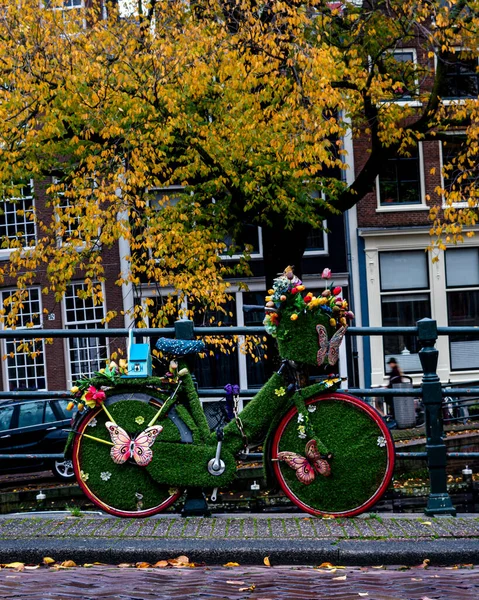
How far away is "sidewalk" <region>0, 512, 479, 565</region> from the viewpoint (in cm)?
495

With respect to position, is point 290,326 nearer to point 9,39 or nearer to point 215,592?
point 215,592

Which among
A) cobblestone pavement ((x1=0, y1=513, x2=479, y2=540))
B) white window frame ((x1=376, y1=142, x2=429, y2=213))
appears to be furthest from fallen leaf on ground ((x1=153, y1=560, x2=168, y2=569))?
white window frame ((x1=376, y1=142, x2=429, y2=213))

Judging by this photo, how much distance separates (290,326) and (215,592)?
5.72 ft

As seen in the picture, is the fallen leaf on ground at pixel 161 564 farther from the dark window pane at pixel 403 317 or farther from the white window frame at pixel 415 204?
the white window frame at pixel 415 204

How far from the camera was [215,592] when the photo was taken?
4355 mm

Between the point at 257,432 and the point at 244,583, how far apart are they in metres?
1.29

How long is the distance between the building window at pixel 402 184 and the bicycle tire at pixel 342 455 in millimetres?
22039

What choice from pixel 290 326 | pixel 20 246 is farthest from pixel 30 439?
pixel 290 326

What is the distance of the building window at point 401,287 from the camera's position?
27266 mm

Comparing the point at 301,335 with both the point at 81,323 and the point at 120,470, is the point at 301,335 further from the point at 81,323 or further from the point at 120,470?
the point at 81,323

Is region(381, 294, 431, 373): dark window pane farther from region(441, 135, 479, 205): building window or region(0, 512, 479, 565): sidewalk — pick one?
region(0, 512, 479, 565): sidewalk

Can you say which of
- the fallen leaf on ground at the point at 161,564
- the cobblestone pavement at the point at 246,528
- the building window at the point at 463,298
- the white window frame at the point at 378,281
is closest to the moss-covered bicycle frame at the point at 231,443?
the cobblestone pavement at the point at 246,528

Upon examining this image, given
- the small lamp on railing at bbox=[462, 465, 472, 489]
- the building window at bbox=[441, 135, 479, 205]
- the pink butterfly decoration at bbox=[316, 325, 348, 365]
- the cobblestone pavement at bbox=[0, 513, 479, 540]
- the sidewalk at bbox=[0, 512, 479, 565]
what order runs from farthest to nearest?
1. the building window at bbox=[441, 135, 479, 205]
2. the small lamp on railing at bbox=[462, 465, 472, 489]
3. the pink butterfly decoration at bbox=[316, 325, 348, 365]
4. the cobblestone pavement at bbox=[0, 513, 479, 540]
5. the sidewalk at bbox=[0, 512, 479, 565]

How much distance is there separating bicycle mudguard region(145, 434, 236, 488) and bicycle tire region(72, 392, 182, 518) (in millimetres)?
85
